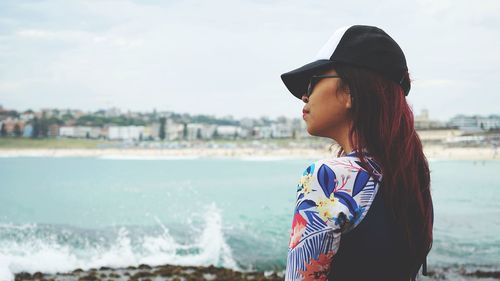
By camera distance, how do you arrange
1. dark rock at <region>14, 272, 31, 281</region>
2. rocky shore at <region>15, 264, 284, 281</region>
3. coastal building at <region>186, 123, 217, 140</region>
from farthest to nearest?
coastal building at <region>186, 123, 217, 140</region>
dark rock at <region>14, 272, 31, 281</region>
rocky shore at <region>15, 264, 284, 281</region>

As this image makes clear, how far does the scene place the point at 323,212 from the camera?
0.94m

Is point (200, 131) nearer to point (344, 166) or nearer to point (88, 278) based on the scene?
point (88, 278)

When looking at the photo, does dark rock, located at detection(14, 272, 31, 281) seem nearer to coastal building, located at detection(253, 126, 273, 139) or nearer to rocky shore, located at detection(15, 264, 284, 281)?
rocky shore, located at detection(15, 264, 284, 281)

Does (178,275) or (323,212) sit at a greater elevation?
(323,212)

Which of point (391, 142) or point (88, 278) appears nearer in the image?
point (391, 142)

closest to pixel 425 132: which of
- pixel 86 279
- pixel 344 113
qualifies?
pixel 86 279

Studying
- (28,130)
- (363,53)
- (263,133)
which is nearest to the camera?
(363,53)

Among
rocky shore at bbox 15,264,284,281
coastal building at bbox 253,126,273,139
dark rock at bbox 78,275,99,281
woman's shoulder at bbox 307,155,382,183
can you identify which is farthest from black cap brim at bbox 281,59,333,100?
coastal building at bbox 253,126,273,139

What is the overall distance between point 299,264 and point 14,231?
60.2 feet

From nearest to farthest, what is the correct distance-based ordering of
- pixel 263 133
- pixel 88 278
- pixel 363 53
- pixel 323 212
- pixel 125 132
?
pixel 323 212 < pixel 363 53 < pixel 88 278 < pixel 125 132 < pixel 263 133

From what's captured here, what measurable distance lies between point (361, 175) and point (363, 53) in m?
0.22

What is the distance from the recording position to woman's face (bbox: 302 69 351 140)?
1061 millimetres

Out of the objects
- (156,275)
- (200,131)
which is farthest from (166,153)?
(156,275)

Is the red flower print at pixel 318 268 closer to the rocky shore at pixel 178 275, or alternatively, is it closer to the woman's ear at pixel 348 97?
the woman's ear at pixel 348 97
